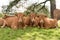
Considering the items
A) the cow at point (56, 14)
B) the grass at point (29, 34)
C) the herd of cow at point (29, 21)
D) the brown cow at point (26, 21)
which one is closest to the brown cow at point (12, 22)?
the herd of cow at point (29, 21)

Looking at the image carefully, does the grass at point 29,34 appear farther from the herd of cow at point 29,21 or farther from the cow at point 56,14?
the cow at point 56,14

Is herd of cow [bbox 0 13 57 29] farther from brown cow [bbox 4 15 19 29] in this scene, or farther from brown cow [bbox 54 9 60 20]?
brown cow [bbox 54 9 60 20]

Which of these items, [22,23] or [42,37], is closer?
[42,37]

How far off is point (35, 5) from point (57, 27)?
260 centimetres

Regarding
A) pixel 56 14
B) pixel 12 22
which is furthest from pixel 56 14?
pixel 12 22

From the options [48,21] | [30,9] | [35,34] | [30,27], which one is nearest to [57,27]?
[48,21]

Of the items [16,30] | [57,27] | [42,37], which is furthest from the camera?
[57,27]

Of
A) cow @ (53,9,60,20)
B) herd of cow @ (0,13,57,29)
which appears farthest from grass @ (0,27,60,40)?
cow @ (53,9,60,20)

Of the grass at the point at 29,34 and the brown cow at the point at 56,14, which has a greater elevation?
the brown cow at the point at 56,14

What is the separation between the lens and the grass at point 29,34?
22.9ft

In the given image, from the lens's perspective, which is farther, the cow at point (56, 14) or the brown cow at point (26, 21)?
the cow at point (56, 14)

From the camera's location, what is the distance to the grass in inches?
275

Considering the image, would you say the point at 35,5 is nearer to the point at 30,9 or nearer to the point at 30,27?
the point at 30,9

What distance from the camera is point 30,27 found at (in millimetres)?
8211
